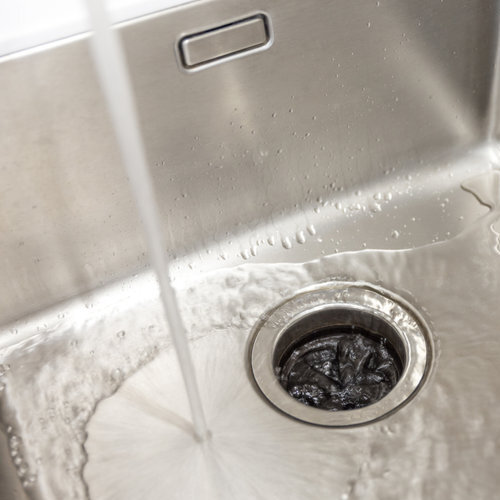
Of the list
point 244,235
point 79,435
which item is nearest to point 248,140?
point 244,235

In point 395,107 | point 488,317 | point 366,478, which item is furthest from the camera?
point 395,107

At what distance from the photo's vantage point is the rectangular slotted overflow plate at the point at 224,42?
2.11ft

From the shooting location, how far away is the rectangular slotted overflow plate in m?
0.64

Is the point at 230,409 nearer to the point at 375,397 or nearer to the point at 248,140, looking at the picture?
the point at 375,397

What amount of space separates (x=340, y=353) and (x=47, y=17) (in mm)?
394

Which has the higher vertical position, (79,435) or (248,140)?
(248,140)

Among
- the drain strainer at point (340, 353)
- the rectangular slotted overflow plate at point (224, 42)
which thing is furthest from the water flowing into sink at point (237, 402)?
the rectangular slotted overflow plate at point (224, 42)

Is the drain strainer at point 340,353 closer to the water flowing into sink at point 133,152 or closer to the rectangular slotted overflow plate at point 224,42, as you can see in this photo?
the water flowing into sink at point 133,152

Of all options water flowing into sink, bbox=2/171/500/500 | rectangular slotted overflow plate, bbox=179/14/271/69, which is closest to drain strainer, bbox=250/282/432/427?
water flowing into sink, bbox=2/171/500/500

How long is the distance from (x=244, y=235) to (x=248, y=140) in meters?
0.11

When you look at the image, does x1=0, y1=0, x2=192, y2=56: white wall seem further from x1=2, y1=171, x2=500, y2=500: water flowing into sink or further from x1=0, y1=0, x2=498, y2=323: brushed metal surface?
x1=2, y1=171, x2=500, y2=500: water flowing into sink

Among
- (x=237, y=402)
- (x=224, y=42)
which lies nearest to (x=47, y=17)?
(x=224, y=42)

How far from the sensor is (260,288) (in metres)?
0.73

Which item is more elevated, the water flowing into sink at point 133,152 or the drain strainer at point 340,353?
the water flowing into sink at point 133,152
